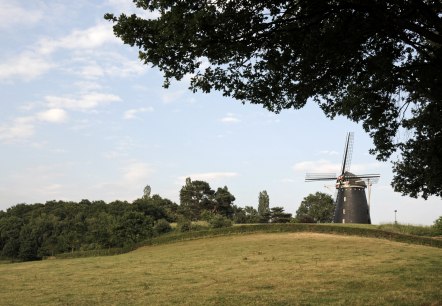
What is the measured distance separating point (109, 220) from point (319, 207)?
68069 mm

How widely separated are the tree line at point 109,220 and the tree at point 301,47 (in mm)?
52277

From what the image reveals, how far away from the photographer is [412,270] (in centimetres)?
2162

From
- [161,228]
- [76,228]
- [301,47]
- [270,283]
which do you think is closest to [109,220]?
[161,228]

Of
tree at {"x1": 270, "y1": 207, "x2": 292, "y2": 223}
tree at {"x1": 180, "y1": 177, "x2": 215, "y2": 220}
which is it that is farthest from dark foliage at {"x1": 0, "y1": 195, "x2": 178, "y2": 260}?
tree at {"x1": 270, "y1": 207, "x2": 292, "y2": 223}

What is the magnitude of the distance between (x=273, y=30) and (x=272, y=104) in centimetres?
288

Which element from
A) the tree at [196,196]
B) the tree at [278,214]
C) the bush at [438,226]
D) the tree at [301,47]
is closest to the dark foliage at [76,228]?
the tree at [196,196]

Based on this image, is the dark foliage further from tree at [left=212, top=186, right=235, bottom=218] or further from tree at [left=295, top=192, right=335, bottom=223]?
tree at [left=295, top=192, right=335, bottom=223]

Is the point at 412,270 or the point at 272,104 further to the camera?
the point at 412,270

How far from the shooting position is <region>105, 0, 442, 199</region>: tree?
10094 millimetres

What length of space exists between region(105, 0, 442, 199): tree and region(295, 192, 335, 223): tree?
99544mm

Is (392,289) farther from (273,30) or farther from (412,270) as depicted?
(273,30)

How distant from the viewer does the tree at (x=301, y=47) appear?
397 inches

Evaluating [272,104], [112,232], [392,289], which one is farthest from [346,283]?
[112,232]

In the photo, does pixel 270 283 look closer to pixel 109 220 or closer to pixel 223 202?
pixel 109 220
